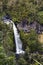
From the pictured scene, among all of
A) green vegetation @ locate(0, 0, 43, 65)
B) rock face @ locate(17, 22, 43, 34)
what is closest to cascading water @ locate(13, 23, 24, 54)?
green vegetation @ locate(0, 0, 43, 65)

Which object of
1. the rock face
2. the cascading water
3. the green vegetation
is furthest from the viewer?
the rock face

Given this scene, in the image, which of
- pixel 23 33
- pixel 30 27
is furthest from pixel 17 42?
pixel 30 27

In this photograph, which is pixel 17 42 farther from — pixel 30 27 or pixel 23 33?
pixel 30 27

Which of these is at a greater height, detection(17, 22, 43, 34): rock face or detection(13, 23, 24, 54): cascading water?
detection(17, 22, 43, 34): rock face

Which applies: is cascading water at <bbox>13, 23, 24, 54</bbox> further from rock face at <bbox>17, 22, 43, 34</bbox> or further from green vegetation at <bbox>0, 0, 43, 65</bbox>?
rock face at <bbox>17, 22, 43, 34</bbox>

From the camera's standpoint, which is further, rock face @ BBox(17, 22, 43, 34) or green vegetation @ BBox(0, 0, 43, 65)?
A: rock face @ BBox(17, 22, 43, 34)

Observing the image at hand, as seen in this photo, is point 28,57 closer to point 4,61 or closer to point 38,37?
point 38,37

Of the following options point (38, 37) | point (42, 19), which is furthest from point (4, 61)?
point (42, 19)
